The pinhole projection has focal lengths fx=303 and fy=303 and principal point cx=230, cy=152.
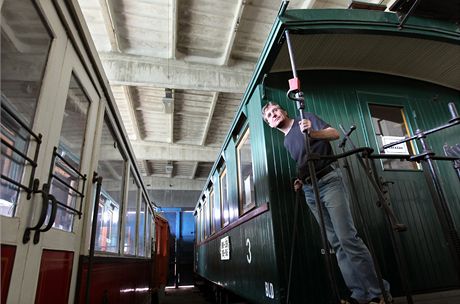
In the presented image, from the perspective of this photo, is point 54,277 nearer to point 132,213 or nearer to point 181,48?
point 132,213

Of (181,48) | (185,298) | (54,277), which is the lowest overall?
(185,298)

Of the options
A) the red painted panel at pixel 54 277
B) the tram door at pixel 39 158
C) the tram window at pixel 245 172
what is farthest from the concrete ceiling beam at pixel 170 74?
the red painted panel at pixel 54 277

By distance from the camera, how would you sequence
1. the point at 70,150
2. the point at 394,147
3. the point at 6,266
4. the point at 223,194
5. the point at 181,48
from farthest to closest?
the point at 181,48
the point at 223,194
the point at 394,147
the point at 70,150
the point at 6,266

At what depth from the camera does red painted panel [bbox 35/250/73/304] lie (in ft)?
5.05

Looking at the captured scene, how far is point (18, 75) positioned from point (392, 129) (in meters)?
3.60

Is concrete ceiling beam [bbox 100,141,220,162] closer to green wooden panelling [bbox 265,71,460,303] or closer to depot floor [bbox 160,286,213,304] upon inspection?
depot floor [bbox 160,286,213,304]

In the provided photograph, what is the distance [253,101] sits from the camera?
342 cm

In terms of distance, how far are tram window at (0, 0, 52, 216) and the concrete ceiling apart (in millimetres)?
3752

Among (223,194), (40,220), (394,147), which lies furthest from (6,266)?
(223,194)

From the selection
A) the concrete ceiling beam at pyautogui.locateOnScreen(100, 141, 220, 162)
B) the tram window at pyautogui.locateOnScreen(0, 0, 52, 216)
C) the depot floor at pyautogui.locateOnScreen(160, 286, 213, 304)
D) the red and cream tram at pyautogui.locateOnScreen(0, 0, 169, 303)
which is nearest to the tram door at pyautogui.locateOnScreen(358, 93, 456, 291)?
the red and cream tram at pyautogui.locateOnScreen(0, 0, 169, 303)

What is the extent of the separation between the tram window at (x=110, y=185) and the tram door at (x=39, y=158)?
717mm

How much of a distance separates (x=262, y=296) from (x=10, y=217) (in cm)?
240

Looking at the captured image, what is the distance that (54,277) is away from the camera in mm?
1691

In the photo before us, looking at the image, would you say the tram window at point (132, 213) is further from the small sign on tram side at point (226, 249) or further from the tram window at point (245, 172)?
the tram window at point (245, 172)
